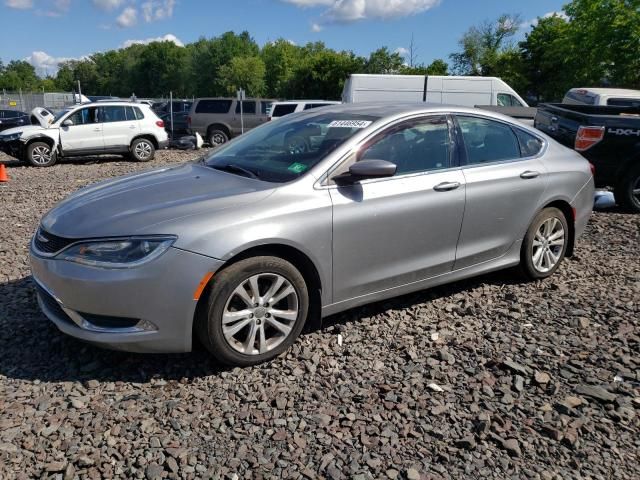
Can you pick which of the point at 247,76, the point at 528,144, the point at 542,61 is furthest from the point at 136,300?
the point at 247,76

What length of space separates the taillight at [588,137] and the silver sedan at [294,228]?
10.6 feet

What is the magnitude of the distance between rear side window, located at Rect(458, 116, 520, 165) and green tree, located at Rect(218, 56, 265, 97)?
75.6 metres

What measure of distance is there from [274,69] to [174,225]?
8566 centimetres

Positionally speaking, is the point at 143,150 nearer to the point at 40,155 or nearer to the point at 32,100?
the point at 40,155

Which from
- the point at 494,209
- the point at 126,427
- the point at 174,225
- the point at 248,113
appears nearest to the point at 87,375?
the point at 126,427

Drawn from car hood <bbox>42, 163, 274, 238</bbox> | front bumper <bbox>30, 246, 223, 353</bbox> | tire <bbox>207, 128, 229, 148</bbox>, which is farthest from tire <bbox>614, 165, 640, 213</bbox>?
tire <bbox>207, 128, 229, 148</bbox>

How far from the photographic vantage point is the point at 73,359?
11.5ft

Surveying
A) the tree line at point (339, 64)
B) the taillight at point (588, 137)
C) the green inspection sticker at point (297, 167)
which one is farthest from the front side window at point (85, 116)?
the tree line at point (339, 64)

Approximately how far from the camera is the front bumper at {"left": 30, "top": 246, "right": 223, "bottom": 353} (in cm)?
299

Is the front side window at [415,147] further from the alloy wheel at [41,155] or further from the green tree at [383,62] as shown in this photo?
the green tree at [383,62]

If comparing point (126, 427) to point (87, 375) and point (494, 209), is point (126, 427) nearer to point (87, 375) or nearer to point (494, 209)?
point (87, 375)

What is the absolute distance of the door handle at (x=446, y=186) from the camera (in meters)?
3.98

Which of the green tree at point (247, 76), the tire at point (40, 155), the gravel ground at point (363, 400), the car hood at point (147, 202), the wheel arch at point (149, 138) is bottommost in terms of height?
the gravel ground at point (363, 400)

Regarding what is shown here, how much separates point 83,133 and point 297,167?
12.6 metres
